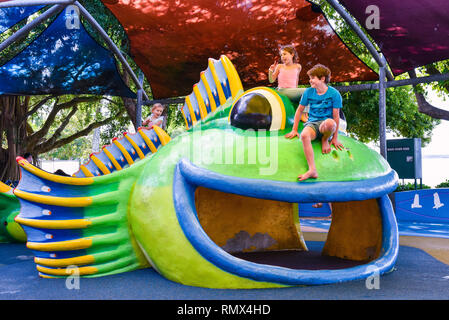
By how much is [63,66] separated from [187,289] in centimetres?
743

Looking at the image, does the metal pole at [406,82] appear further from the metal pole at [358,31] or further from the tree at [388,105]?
the tree at [388,105]

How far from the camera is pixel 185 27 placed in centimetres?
812

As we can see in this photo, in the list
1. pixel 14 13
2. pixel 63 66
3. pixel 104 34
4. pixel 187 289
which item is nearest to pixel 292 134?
pixel 187 289

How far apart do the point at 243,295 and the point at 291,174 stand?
1059mm

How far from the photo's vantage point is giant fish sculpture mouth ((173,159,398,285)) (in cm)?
338

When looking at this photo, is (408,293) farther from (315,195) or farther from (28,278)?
(28,278)

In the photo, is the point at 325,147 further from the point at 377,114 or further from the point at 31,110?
the point at 31,110

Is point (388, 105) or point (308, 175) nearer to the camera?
point (308, 175)

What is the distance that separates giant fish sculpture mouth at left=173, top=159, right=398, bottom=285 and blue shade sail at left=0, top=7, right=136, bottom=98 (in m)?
6.12

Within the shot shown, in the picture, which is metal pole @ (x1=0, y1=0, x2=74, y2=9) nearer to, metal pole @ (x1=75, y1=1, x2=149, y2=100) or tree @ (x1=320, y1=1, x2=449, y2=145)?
metal pole @ (x1=75, y1=1, x2=149, y2=100)

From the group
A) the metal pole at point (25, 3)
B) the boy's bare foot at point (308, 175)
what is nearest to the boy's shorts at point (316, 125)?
the boy's bare foot at point (308, 175)

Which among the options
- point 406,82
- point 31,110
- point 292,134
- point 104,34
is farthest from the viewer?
point 31,110

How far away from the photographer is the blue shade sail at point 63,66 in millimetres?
8703

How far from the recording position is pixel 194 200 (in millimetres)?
4082
